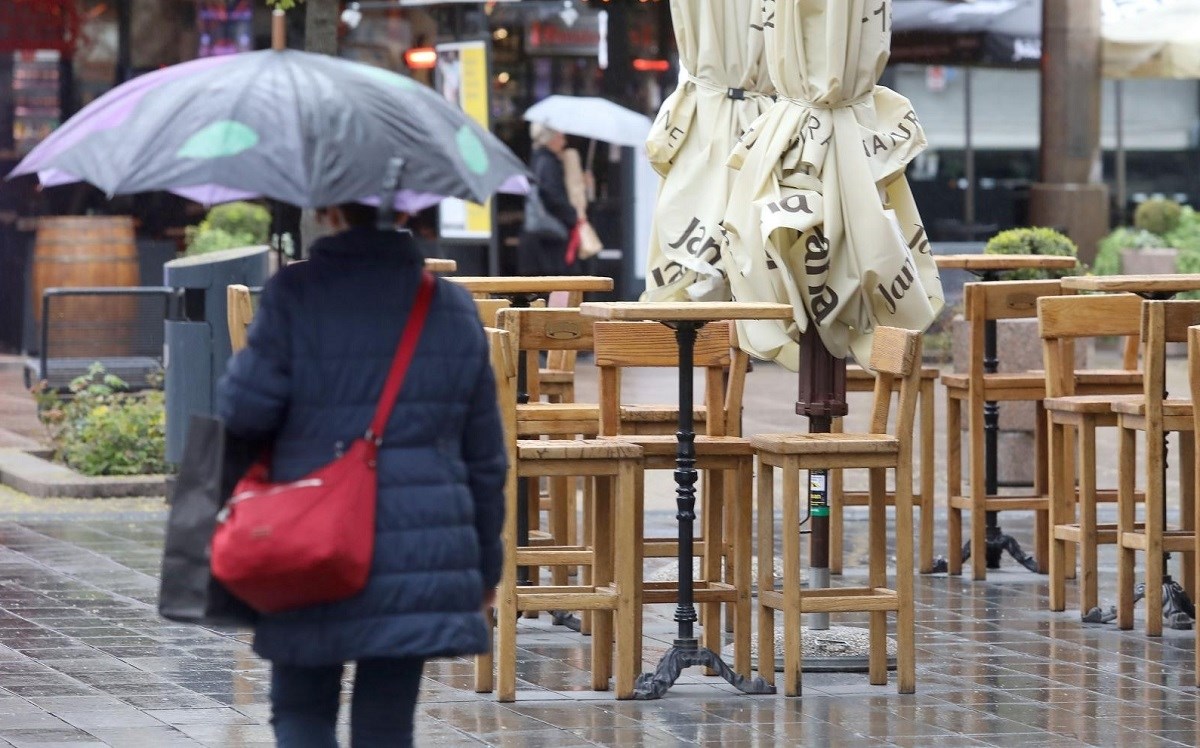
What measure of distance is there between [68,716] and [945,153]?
19179 mm

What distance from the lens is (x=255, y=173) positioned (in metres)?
4.39

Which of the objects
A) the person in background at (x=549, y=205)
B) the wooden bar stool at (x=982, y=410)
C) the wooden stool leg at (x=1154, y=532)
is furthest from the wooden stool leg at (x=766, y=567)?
the person in background at (x=549, y=205)

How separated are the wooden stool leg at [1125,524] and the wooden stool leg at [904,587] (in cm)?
146

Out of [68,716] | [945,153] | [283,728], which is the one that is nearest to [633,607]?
[68,716]

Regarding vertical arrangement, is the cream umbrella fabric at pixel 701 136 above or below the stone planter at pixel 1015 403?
above

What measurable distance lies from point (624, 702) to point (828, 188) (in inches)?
77.1

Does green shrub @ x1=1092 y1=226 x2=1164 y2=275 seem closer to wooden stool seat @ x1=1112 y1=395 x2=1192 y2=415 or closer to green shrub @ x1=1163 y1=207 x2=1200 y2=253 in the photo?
green shrub @ x1=1163 y1=207 x2=1200 y2=253

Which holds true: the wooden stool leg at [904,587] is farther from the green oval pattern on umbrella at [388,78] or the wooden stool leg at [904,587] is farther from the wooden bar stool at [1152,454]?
the green oval pattern on umbrella at [388,78]

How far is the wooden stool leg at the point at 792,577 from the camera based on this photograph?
23.2 feet

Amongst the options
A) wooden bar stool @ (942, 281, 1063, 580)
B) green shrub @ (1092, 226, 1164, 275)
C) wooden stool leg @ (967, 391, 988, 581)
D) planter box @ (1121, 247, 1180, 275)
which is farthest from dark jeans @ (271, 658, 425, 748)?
green shrub @ (1092, 226, 1164, 275)

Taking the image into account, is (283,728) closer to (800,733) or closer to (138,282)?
(800,733)

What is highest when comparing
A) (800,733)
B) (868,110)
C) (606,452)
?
(868,110)

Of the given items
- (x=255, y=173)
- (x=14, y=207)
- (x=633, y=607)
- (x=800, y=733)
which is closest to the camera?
(x=255, y=173)

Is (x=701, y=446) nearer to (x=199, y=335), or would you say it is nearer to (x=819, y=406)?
(x=819, y=406)
